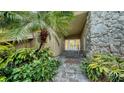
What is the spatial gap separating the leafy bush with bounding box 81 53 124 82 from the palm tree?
22.7 inches

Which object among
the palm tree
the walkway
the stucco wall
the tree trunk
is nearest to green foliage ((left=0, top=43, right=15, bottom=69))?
the palm tree

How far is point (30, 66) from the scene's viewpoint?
2.83m

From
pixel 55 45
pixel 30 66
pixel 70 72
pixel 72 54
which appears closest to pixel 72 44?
pixel 72 54

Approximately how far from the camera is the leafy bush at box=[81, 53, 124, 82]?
8.83ft

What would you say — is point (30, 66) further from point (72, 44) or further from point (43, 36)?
point (72, 44)

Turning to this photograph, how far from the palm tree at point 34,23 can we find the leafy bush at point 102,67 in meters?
0.58

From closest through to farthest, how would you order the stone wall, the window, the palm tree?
the palm tree → the window → the stone wall

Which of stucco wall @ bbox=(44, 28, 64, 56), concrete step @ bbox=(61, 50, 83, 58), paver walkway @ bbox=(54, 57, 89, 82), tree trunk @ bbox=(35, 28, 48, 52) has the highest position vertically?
tree trunk @ bbox=(35, 28, 48, 52)

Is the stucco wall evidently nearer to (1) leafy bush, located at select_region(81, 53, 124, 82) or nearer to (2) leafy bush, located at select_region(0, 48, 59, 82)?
(2) leafy bush, located at select_region(0, 48, 59, 82)

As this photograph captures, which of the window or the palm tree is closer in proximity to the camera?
the palm tree

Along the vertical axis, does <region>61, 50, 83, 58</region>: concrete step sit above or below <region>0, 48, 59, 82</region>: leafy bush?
above
